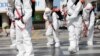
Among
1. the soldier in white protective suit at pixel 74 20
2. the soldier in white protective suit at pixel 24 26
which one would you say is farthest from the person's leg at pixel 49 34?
the soldier in white protective suit at pixel 24 26

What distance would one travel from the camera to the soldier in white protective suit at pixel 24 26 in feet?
28.5

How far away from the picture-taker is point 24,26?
8.87 meters

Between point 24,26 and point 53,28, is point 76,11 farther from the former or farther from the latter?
point 53,28

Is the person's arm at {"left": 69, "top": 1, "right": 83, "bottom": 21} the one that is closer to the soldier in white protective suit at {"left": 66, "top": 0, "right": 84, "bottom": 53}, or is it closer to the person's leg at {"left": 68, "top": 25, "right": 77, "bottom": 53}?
the soldier in white protective suit at {"left": 66, "top": 0, "right": 84, "bottom": 53}

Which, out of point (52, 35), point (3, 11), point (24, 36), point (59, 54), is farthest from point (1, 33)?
point (24, 36)

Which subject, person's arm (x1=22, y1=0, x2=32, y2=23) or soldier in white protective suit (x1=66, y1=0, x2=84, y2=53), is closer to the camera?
person's arm (x1=22, y1=0, x2=32, y2=23)

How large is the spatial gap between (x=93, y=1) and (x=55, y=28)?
1.56 metres

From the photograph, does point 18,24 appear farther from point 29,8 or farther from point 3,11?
point 3,11

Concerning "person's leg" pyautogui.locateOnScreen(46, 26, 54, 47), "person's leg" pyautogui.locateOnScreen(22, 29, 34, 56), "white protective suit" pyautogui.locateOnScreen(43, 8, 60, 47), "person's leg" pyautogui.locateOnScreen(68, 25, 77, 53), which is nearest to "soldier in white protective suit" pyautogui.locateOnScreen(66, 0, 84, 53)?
"person's leg" pyautogui.locateOnScreen(68, 25, 77, 53)

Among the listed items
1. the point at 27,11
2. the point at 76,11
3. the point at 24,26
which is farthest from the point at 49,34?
the point at 27,11

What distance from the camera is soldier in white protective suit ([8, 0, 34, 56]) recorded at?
869 centimetres

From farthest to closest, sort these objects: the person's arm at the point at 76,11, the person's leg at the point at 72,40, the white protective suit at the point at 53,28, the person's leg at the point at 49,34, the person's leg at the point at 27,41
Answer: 1. the person's leg at the point at 49,34
2. the white protective suit at the point at 53,28
3. the person's leg at the point at 72,40
4. the person's arm at the point at 76,11
5. the person's leg at the point at 27,41

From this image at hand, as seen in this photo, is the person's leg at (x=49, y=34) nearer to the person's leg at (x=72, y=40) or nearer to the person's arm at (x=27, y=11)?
the person's leg at (x=72, y=40)

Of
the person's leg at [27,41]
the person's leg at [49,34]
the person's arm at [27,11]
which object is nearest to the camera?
the person's arm at [27,11]
